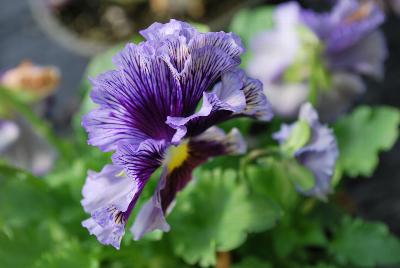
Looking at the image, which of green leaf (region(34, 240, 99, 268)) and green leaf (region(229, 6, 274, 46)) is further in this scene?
green leaf (region(229, 6, 274, 46))

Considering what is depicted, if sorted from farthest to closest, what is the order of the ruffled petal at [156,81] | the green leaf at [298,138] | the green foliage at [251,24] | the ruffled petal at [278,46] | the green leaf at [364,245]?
1. the green foliage at [251,24]
2. the ruffled petal at [278,46]
3. the green leaf at [364,245]
4. the green leaf at [298,138]
5. the ruffled petal at [156,81]

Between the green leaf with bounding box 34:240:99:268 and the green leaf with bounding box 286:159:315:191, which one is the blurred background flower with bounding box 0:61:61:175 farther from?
the green leaf with bounding box 286:159:315:191

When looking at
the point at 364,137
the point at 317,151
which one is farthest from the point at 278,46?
the point at 317,151

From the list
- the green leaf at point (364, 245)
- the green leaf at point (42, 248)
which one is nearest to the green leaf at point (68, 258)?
the green leaf at point (42, 248)

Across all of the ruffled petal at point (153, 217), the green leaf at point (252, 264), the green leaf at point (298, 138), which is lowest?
the green leaf at point (252, 264)

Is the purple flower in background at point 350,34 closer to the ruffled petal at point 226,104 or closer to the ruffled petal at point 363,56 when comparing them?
the ruffled petal at point 363,56

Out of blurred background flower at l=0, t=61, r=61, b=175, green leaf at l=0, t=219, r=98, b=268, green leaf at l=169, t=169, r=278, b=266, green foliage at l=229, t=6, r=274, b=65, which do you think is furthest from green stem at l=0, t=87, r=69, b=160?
green foliage at l=229, t=6, r=274, b=65

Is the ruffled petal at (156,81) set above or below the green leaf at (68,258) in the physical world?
above
